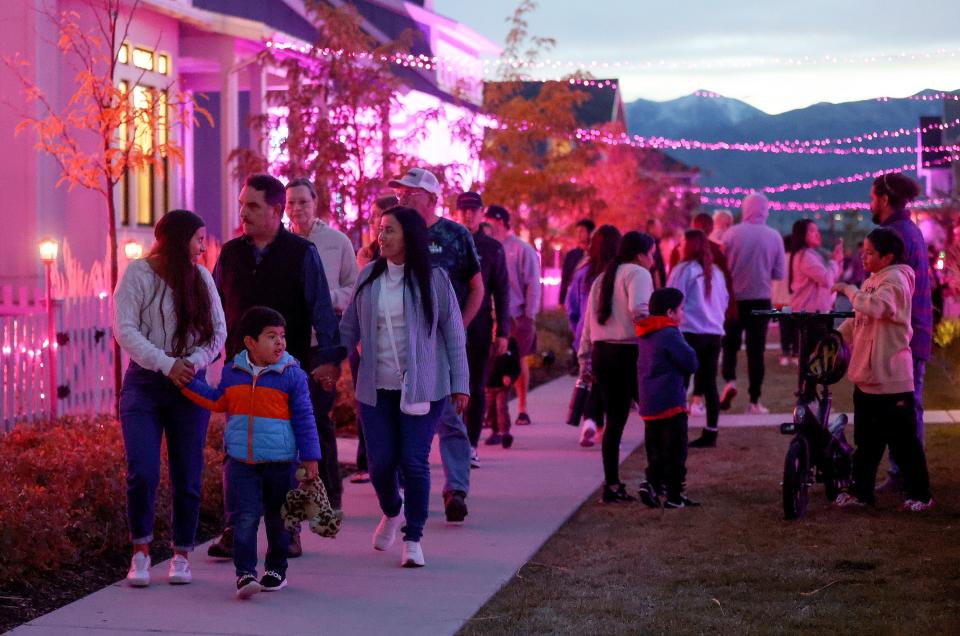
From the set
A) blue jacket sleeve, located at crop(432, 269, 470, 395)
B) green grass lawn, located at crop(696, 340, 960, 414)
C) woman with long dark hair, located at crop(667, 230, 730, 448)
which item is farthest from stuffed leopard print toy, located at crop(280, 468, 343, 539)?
green grass lawn, located at crop(696, 340, 960, 414)

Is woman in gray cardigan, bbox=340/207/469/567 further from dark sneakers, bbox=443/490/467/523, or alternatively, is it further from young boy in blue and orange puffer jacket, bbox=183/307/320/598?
dark sneakers, bbox=443/490/467/523

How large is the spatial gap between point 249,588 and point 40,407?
6.23 m

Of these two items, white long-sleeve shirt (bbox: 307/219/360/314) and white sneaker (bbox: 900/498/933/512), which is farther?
white sneaker (bbox: 900/498/933/512)

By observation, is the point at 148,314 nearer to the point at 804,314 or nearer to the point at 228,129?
the point at 804,314

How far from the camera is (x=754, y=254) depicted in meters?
15.2

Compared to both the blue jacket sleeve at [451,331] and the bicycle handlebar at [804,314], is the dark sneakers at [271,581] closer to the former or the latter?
the blue jacket sleeve at [451,331]

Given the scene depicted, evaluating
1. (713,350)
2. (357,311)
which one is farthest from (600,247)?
(357,311)

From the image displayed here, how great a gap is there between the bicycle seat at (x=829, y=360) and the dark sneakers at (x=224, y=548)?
373cm

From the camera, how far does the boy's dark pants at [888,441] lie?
9375 millimetres

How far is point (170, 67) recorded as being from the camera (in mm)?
19406

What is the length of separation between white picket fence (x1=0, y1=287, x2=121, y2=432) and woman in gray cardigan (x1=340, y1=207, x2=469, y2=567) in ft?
16.4

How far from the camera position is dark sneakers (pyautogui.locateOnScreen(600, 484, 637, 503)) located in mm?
10094

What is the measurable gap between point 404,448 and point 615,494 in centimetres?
257

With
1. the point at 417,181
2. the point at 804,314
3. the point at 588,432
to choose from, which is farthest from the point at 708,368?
the point at 417,181
